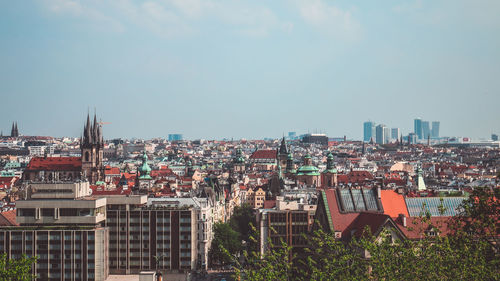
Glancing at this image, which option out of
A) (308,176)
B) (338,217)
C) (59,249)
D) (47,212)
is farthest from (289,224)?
(308,176)

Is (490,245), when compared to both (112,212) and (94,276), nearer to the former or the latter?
(94,276)

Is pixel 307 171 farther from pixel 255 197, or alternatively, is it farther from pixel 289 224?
pixel 289 224

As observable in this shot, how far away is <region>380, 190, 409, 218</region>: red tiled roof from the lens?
2665 inches

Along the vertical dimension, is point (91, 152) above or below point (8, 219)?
above

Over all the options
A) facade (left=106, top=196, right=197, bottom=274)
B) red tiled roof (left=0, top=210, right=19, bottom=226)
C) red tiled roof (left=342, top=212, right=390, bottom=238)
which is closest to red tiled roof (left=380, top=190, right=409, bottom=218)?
red tiled roof (left=342, top=212, right=390, bottom=238)

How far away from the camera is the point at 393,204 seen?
68.7 meters

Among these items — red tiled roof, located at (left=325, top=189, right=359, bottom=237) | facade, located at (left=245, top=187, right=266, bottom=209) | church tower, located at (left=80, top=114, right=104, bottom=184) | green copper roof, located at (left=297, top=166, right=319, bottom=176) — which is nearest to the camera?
red tiled roof, located at (left=325, top=189, right=359, bottom=237)

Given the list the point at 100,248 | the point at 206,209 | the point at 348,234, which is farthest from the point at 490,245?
the point at 206,209

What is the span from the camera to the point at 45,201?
76.3 m

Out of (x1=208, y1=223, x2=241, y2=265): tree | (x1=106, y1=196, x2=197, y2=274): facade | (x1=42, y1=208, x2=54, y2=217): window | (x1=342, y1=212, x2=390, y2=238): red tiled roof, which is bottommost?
(x1=208, y1=223, x2=241, y2=265): tree

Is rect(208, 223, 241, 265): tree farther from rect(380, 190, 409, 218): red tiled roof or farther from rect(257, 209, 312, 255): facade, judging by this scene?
rect(380, 190, 409, 218): red tiled roof

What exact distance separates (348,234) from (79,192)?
3227cm

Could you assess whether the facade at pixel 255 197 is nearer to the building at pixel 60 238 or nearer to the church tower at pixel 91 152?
the church tower at pixel 91 152

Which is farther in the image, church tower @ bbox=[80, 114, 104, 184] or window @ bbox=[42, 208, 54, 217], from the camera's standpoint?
church tower @ bbox=[80, 114, 104, 184]
